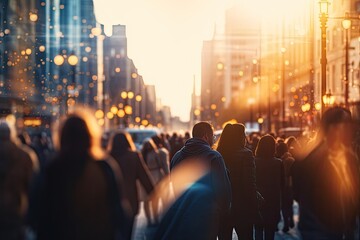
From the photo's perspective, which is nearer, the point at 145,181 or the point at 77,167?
the point at 77,167

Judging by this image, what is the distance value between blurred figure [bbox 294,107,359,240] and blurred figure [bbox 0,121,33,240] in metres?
2.18

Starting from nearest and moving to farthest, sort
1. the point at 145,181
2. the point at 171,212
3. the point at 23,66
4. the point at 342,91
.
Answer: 1. the point at 171,212
2. the point at 145,181
3. the point at 23,66
4. the point at 342,91

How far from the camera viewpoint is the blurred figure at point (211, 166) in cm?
938

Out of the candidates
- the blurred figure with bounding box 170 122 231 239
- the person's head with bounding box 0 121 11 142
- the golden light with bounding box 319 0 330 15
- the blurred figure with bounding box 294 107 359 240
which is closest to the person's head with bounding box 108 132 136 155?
the blurred figure with bounding box 170 122 231 239

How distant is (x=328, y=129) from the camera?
6.90 meters

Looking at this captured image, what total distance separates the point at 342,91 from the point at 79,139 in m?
47.9

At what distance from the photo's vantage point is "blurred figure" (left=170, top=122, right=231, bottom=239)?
938 centimetres

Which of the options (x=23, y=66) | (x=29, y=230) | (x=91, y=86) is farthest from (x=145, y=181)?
(x=91, y=86)

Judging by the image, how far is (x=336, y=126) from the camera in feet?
22.6

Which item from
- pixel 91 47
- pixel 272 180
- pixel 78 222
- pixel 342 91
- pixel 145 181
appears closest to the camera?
pixel 78 222

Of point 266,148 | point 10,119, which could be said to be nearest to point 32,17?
point 10,119

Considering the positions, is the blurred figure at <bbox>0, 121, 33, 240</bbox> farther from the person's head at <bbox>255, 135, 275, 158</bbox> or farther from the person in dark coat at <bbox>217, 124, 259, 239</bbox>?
the person's head at <bbox>255, 135, 275, 158</bbox>

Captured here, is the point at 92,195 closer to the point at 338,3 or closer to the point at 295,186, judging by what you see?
the point at 295,186

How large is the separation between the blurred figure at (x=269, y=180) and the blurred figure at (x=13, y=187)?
5.74 metres
